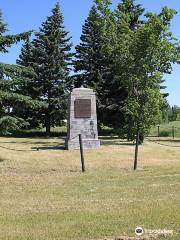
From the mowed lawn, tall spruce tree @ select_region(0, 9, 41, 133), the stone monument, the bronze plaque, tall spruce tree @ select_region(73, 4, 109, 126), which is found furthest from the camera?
tall spruce tree @ select_region(73, 4, 109, 126)

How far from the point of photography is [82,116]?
2606 cm

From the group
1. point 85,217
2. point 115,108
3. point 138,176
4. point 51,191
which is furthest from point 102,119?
point 85,217

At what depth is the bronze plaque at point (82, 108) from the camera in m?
26.0

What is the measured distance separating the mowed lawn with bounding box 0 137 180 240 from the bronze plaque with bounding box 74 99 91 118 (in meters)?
3.46

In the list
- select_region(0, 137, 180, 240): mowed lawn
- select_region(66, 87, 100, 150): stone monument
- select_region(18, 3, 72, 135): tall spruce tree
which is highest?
select_region(18, 3, 72, 135): tall spruce tree

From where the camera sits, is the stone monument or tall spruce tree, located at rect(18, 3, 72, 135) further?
tall spruce tree, located at rect(18, 3, 72, 135)

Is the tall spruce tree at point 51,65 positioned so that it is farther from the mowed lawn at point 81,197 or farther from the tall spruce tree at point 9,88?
the tall spruce tree at point 9,88

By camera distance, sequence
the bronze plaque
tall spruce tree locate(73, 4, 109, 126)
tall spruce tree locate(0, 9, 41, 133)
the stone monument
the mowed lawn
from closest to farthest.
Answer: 1. the mowed lawn
2. tall spruce tree locate(0, 9, 41, 133)
3. the stone monument
4. the bronze plaque
5. tall spruce tree locate(73, 4, 109, 126)

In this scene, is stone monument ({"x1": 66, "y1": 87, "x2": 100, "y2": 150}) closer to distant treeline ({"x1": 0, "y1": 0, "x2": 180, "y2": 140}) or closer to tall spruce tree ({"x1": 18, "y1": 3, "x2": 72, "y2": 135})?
distant treeline ({"x1": 0, "y1": 0, "x2": 180, "y2": 140})

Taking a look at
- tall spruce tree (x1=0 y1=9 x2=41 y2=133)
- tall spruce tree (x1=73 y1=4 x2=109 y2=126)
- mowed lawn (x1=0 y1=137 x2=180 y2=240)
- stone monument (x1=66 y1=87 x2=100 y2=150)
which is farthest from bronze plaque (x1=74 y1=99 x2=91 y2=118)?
tall spruce tree (x1=73 y1=4 x2=109 y2=126)

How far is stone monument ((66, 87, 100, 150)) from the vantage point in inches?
1021

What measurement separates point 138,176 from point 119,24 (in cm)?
1478

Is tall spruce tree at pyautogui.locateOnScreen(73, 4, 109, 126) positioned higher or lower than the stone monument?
higher

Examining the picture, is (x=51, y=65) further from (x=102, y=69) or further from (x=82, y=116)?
(x=82, y=116)
